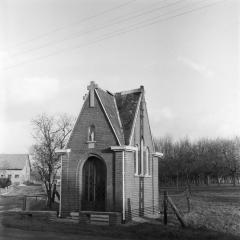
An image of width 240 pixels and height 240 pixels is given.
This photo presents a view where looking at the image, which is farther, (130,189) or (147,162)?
(147,162)

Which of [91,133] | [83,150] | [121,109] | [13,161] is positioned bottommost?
[83,150]

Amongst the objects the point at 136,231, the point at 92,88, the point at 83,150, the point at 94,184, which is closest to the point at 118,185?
the point at 94,184

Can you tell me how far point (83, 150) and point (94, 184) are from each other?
216 cm

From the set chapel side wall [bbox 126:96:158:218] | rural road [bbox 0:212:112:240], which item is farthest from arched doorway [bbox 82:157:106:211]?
rural road [bbox 0:212:112:240]

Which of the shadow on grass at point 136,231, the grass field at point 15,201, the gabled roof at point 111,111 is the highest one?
the gabled roof at point 111,111

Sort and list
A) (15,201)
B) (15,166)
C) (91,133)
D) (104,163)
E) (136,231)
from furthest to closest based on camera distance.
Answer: (15,166) < (15,201) < (91,133) < (104,163) < (136,231)

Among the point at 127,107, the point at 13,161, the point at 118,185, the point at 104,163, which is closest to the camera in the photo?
the point at 118,185

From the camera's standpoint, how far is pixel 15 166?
92.1 meters

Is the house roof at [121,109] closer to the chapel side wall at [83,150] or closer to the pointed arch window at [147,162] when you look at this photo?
the chapel side wall at [83,150]

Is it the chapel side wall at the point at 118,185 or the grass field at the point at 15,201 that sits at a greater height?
the chapel side wall at the point at 118,185

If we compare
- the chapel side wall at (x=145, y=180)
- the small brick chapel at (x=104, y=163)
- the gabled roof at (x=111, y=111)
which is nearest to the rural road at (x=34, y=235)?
the small brick chapel at (x=104, y=163)

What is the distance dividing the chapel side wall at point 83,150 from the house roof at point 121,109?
506 mm

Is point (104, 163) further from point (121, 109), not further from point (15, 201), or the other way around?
point (15, 201)

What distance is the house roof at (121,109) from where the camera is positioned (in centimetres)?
2287
